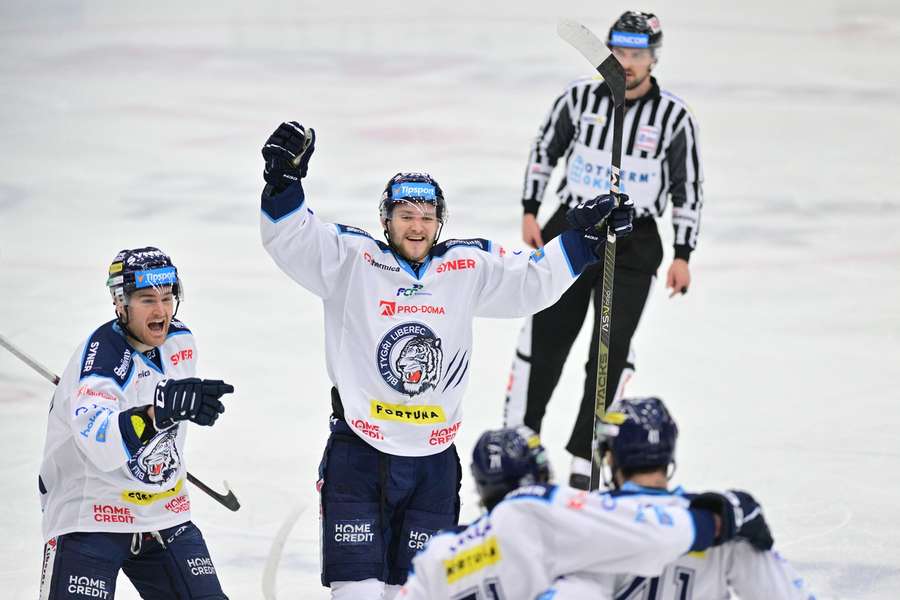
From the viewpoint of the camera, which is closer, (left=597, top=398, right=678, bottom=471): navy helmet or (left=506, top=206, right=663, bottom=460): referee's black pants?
(left=597, top=398, right=678, bottom=471): navy helmet

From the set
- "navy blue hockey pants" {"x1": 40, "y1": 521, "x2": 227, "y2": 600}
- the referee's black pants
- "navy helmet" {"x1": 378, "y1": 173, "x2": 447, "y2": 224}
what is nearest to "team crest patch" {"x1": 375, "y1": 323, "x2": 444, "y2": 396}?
"navy helmet" {"x1": 378, "y1": 173, "x2": 447, "y2": 224}

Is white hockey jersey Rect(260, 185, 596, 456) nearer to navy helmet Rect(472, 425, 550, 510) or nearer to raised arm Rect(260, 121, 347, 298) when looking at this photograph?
raised arm Rect(260, 121, 347, 298)

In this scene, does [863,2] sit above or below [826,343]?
above

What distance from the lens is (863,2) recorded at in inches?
496

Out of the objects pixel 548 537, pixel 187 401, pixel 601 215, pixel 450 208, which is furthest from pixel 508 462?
pixel 450 208

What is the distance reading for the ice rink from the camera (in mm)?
5375

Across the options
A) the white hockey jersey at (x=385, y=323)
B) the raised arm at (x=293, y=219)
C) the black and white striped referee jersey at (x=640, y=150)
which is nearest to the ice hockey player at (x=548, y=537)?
the white hockey jersey at (x=385, y=323)

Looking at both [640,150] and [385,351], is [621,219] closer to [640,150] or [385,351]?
[385,351]

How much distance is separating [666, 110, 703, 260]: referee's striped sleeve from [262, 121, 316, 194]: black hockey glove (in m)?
1.84

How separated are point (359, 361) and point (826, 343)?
10.3 feet

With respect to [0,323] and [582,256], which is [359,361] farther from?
[0,323]

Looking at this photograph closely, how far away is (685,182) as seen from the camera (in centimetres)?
558

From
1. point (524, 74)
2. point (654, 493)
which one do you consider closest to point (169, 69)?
point (524, 74)

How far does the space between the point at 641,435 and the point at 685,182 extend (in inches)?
109
